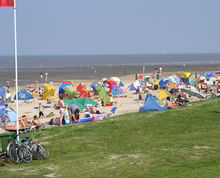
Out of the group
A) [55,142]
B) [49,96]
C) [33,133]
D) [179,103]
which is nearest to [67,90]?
[49,96]

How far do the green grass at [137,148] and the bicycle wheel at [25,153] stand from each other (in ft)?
0.77

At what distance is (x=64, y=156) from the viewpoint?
1191 centimetres

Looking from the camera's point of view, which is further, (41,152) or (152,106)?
(152,106)

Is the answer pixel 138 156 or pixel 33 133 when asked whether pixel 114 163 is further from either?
pixel 33 133

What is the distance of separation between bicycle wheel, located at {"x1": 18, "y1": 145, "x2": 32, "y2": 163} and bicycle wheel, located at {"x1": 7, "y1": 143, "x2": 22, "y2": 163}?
83 mm

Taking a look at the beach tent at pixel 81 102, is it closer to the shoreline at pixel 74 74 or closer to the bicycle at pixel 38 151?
the bicycle at pixel 38 151

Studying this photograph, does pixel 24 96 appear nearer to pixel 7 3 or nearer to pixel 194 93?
pixel 194 93

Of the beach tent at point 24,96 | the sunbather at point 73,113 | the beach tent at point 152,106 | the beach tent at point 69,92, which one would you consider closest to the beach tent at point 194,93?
the beach tent at point 152,106

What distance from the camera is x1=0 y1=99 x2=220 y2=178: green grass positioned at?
33.4 feet

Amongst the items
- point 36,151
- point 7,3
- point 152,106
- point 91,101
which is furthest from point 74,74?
point 36,151

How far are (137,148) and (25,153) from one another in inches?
113

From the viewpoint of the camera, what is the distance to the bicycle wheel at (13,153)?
11.5 metres

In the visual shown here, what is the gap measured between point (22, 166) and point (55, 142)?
2.46 m

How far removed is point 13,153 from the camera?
11625 mm
